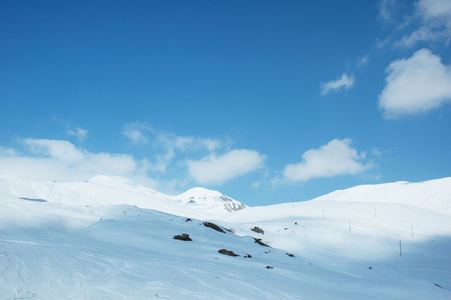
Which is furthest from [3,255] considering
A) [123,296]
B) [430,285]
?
[430,285]

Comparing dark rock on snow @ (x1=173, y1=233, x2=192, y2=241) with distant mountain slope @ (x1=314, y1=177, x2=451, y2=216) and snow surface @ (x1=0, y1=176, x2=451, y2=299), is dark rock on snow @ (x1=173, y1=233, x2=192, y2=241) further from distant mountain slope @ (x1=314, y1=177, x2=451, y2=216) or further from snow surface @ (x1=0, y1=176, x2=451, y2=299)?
distant mountain slope @ (x1=314, y1=177, x2=451, y2=216)

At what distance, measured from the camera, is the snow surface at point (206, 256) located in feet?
30.3

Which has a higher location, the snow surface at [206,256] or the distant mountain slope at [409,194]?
the distant mountain slope at [409,194]

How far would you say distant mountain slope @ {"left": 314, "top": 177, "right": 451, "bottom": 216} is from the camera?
457 ft

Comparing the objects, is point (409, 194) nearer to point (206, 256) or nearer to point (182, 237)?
point (182, 237)

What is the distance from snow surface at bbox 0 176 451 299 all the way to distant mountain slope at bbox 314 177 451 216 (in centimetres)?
10558

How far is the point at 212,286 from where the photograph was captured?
10273 mm

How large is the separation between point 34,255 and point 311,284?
40.4 feet

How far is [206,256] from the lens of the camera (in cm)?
1686

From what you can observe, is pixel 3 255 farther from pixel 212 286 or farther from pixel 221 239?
pixel 221 239

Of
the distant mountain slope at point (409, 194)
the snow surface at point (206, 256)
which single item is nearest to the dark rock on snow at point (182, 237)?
the snow surface at point (206, 256)

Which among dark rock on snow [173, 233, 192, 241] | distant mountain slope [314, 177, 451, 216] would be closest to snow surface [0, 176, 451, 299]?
dark rock on snow [173, 233, 192, 241]

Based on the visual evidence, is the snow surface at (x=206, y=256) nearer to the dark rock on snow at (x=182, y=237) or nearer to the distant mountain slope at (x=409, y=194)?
the dark rock on snow at (x=182, y=237)

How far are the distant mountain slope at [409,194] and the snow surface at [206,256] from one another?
346 ft
